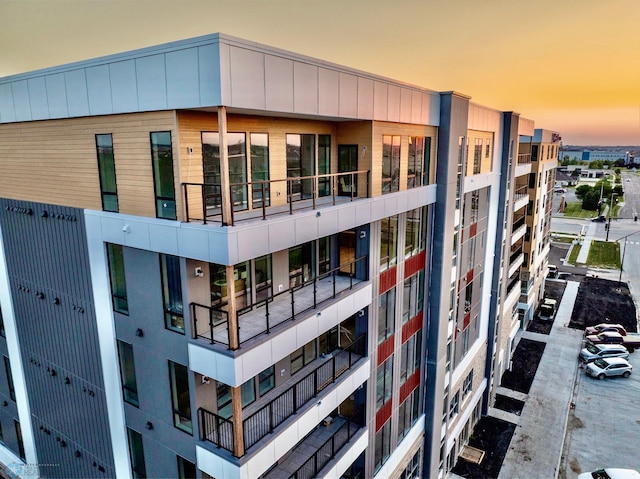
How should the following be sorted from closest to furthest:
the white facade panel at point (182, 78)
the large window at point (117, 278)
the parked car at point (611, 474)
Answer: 1. the white facade panel at point (182, 78)
2. the large window at point (117, 278)
3. the parked car at point (611, 474)

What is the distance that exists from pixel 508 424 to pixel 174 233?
84.2ft

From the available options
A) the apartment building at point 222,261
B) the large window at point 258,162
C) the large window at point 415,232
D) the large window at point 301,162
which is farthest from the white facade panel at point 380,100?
the large window at point 415,232

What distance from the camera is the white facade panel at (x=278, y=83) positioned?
8.53 meters

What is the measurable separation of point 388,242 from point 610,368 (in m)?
27.6

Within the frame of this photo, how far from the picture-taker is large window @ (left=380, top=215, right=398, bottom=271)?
1388cm

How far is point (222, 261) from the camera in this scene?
26.7 feet

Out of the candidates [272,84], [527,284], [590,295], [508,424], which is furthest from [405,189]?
[590,295]

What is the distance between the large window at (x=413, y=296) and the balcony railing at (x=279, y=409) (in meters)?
2.99

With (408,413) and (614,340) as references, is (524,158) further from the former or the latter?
(408,413)

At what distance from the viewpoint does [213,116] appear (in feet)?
30.5

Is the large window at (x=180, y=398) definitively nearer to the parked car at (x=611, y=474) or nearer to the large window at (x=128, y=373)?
the large window at (x=128, y=373)

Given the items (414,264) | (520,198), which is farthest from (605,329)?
(414,264)

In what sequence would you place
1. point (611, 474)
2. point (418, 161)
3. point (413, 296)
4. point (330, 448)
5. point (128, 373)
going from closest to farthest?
point (128, 373), point (330, 448), point (418, 161), point (413, 296), point (611, 474)

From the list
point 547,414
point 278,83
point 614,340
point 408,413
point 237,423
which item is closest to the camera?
point 278,83
